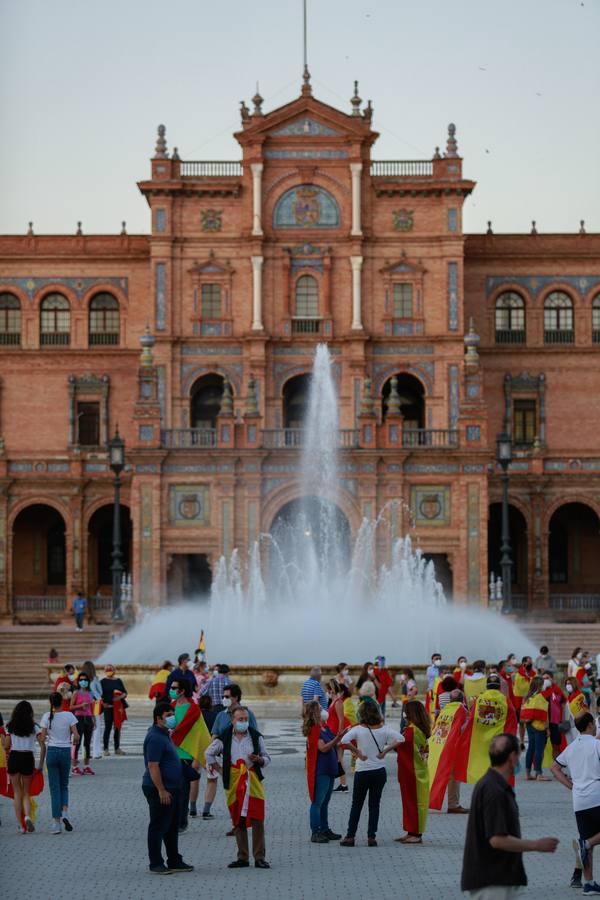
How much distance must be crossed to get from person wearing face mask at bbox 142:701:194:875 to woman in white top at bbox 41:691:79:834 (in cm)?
299

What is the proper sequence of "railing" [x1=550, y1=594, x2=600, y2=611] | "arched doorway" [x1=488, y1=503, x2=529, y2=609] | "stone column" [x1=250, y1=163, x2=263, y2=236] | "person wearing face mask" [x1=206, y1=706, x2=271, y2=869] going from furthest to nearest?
"arched doorway" [x1=488, y1=503, x2=529, y2=609] < "stone column" [x1=250, y1=163, x2=263, y2=236] < "railing" [x1=550, y1=594, x2=600, y2=611] < "person wearing face mask" [x1=206, y1=706, x2=271, y2=869]

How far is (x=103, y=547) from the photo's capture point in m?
65.0

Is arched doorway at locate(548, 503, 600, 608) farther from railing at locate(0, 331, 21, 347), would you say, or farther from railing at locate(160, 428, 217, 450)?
railing at locate(0, 331, 21, 347)

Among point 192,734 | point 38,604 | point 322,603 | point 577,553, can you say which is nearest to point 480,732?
point 192,734

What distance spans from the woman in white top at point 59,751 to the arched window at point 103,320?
47281 mm

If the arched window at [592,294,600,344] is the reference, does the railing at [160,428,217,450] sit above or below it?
below

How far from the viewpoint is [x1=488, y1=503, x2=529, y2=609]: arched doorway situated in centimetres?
6303

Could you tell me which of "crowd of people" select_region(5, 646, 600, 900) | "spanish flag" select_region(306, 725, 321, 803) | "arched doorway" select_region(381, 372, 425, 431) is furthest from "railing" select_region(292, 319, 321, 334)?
"spanish flag" select_region(306, 725, 321, 803)

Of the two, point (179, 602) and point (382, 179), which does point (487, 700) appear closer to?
point (179, 602)

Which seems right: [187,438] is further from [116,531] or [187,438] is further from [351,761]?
[351,761]

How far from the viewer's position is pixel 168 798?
53.5ft

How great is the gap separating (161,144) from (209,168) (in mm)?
1947

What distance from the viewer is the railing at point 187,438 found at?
5715 centimetres

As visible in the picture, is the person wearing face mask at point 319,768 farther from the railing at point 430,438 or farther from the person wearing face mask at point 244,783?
the railing at point 430,438
